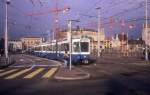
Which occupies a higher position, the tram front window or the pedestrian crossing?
the tram front window

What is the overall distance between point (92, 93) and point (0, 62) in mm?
26138

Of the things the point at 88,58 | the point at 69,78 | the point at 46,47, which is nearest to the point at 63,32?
the point at 46,47

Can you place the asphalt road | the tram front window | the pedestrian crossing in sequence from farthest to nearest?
1. the tram front window
2. the pedestrian crossing
3. the asphalt road

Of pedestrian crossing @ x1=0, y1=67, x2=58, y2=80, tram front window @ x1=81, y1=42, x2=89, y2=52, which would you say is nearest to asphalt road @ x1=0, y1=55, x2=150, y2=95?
pedestrian crossing @ x1=0, y1=67, x2=58, y2=80

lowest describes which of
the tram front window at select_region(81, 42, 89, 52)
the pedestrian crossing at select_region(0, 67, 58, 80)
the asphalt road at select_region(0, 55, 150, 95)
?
the asphalt road at select_region(0, 55, 150, 95)

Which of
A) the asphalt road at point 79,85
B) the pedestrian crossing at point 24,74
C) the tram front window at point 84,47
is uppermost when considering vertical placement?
the tram front window at point 84,47

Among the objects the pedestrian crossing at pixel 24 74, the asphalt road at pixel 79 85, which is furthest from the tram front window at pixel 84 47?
the asphalt road at pixel 79 85

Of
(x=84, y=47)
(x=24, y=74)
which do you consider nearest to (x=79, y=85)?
(x=24, y=74)

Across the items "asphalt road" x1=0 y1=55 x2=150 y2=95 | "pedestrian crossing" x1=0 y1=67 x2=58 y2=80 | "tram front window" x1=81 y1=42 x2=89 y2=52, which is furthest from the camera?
"tram front window" x1=81 y1=42 x2=89 y2=52

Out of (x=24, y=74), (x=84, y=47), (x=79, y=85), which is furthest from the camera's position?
(x=84, y=47)

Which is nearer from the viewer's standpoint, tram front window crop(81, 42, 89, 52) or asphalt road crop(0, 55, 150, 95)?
asphalt road crop(0, 55, 150, 95)

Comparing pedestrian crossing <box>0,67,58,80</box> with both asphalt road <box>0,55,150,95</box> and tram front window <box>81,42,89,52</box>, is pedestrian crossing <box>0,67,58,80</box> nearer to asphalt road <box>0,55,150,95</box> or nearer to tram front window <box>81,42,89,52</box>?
asphalt road <box>0,55,150,95</box>

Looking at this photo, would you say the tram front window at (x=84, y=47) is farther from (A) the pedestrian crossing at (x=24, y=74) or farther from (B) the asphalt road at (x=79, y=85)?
(B) the asphalt road at (x=79, y=85)

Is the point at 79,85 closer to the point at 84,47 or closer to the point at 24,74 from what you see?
the point at 24,74
